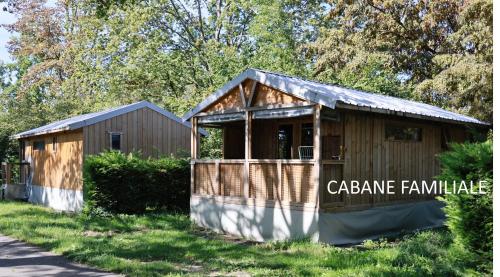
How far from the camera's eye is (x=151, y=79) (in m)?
27.4

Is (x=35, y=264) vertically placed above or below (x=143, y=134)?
below

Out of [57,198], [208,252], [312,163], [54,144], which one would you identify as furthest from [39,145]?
[312,163]

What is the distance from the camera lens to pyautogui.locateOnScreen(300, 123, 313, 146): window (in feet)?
44.2

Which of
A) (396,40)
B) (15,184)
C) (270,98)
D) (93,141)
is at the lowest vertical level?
(15,184)

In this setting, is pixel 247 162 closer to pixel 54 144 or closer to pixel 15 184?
pixel 54 144

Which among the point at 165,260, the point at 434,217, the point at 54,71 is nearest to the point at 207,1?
the point at 54,71

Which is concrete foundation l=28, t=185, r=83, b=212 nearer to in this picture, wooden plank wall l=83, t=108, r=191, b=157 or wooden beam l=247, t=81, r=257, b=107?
wooden plank wall l=83, t=108, r=191, b=157

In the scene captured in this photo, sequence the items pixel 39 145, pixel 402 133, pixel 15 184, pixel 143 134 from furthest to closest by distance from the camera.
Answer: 1. pixel 15 184
2. pixel 39 145
3. pixel 143 134
4. pixel 402 133

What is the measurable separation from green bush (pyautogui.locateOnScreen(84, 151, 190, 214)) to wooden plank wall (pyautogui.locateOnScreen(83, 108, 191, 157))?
5.12 ft

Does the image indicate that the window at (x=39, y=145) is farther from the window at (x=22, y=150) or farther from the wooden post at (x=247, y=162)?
the wooden post at (x=247, y=162)

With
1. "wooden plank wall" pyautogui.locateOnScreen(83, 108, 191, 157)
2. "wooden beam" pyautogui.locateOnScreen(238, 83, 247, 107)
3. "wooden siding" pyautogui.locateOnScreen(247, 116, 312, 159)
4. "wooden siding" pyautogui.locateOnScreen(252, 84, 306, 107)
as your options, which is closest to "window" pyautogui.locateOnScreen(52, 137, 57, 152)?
"wooden plank wall" pyautogui.locateOnScreen(83, 108, 191, 157)

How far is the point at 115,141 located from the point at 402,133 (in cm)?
983

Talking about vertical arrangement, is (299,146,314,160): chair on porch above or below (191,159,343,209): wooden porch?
above

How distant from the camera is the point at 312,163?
34.7 ft
